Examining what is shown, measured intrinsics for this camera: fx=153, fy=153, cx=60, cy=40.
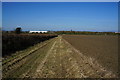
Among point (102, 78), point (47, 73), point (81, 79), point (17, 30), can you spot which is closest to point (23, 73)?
point (47, 73)

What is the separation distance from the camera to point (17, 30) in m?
99.2

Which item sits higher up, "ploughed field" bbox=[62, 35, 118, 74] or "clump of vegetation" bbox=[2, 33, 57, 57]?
"clump of vegetation" bbox=[2, 33, 57, 57]

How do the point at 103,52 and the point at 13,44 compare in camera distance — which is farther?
the point at 13,44

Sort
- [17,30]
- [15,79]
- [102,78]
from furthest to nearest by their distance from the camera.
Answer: [17,30] < [102,78] < [15,79]

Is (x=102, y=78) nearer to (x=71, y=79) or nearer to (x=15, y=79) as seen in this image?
(x=71, y=79)

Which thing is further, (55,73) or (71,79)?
(55,73)

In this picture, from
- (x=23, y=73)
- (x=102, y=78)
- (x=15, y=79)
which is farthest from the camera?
(x=23, y=73)

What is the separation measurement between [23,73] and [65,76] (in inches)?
83.4

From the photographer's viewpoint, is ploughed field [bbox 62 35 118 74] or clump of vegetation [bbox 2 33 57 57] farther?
clump of vegetation [bbox 2 33 57 57]

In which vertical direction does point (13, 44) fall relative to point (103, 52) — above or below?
above

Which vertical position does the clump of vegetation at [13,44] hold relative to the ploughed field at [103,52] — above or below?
above

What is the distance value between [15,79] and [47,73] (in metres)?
1.67

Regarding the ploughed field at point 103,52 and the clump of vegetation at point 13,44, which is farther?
the clump of vegetation at point 13,44

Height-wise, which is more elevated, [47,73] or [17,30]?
[17,30]
